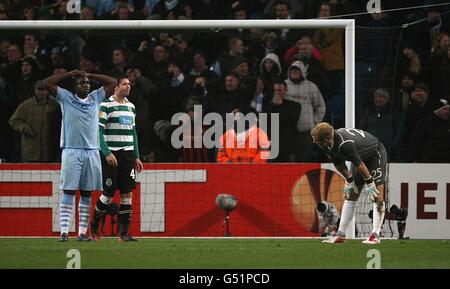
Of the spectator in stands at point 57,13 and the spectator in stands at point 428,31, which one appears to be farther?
the spectator in stands at point 57,13

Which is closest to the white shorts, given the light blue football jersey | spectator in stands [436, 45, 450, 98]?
the light blue football jersey

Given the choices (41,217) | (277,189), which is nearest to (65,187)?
(41,217)

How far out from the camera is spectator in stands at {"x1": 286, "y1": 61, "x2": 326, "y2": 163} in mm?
18375

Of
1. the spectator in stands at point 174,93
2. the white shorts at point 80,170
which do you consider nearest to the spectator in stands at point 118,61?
the spectator in stands at point 174,93

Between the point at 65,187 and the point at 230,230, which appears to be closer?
A: the point at 65,187

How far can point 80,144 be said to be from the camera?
16.1m

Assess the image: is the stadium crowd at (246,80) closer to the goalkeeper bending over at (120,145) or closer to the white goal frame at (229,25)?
the white goal frame at (229,25)

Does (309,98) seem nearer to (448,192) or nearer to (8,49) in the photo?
(448,192)

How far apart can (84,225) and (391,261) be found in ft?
15.9

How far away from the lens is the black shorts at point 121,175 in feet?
52.6

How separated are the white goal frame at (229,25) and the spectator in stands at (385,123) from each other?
1.12 ft
